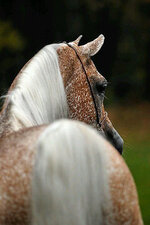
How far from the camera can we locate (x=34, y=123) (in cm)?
333

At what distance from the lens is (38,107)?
11.2 ft

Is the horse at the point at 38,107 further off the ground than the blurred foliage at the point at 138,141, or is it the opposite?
the horse at the point at 38,107

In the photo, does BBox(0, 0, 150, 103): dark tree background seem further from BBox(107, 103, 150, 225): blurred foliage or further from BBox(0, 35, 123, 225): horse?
BBox(0, 35, 123, 225): horse

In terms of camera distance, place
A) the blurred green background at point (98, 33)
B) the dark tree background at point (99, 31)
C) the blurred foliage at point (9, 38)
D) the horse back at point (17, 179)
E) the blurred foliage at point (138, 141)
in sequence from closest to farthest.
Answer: the horse back at point (17, 179) → the blurred foliage at point (138, 141) → the blurred foliage at point (9, 38) → the blurred green background at point (98, 33) → the dark tree background at point (99, 31)

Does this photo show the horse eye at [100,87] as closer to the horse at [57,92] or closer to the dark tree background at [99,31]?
the horse at [57,92]

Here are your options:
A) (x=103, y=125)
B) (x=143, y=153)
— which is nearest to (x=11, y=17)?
(x=143, y=153)

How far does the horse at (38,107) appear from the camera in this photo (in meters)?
2.71

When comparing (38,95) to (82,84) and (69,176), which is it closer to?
(82,84)

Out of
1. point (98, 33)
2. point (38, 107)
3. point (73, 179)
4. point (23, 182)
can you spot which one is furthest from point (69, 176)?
point (98, 33)

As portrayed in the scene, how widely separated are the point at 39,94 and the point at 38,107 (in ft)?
0.30

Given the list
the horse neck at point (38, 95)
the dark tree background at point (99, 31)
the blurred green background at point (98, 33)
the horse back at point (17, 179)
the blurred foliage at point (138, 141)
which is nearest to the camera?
the horse back at point (17, 179)

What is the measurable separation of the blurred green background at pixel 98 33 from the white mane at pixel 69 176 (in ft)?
63.5

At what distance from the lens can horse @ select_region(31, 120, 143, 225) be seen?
251cm

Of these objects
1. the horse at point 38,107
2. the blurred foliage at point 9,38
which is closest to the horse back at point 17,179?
the horse at point 38,107
